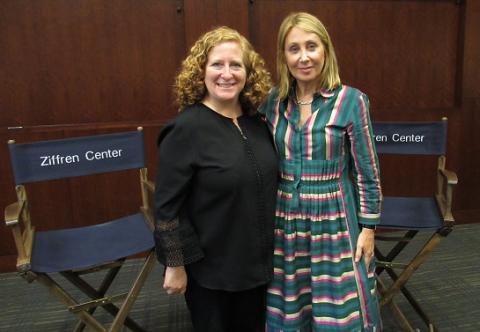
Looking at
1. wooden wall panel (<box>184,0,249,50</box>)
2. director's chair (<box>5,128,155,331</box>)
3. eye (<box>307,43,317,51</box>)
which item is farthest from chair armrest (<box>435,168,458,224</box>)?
wooden wall panel (<box>184,0,249,50</box>)

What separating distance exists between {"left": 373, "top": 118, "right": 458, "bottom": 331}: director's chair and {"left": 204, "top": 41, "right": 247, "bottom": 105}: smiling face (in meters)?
1.01

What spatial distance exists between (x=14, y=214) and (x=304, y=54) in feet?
4.32

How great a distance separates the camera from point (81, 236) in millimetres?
1990

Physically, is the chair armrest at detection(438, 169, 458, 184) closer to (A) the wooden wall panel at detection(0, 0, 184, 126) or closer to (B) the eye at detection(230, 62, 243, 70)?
(B) the eye at detection(230, 62, 243, 70)

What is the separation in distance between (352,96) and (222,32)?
1.66 feet

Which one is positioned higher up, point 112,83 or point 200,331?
point 112,83

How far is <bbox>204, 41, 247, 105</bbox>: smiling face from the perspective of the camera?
1.39 metres

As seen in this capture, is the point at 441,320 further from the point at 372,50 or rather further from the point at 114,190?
the point at 114,190

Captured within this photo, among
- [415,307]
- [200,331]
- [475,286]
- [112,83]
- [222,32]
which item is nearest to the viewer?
[222,32]

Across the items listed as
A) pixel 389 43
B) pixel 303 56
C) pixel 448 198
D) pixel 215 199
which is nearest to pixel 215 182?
pixel 215 199

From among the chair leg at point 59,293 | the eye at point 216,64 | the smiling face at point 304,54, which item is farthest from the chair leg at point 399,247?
the chair leg at point 59,293

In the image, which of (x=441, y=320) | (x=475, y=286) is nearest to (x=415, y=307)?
(x=441, y=320)

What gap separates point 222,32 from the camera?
1411 mm

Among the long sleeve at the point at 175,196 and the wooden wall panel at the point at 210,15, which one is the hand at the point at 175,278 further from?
the wooden wall panel at the point at 210,15
